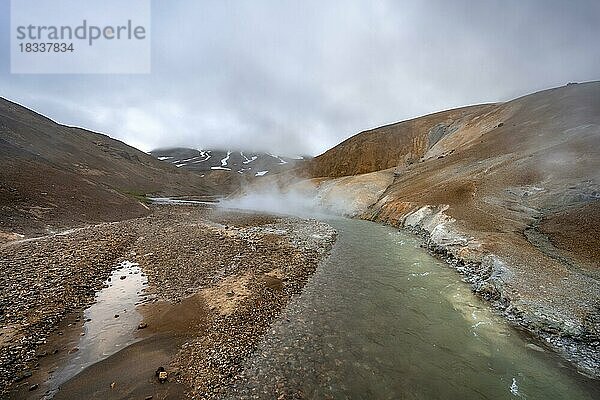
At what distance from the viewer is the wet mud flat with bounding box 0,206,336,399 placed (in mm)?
9195

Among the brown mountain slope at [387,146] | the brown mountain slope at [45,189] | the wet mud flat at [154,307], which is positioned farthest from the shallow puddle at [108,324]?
the brown mountain slope at [387,146]

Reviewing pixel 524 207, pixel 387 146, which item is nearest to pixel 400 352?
pixel 524 207

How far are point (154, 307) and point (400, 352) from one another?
10.6 meters

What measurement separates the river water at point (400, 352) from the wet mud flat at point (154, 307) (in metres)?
1.23

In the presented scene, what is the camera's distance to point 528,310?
1384 centimetres

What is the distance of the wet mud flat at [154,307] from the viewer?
30.2ft

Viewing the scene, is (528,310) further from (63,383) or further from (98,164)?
(98,164)

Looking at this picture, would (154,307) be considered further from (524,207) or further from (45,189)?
(45,189)

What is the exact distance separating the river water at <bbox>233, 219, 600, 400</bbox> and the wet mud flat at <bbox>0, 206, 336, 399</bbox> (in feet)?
4.02

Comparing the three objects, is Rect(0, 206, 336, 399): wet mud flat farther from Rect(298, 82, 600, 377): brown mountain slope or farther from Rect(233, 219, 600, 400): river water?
Rect(298, 82, 600, 377): brown mountain slope

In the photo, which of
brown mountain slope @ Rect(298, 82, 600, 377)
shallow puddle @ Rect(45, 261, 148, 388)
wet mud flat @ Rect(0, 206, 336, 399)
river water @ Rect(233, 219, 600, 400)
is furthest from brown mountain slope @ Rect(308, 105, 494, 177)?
shallow puddle @ Rect(45, 261, 148, 388)

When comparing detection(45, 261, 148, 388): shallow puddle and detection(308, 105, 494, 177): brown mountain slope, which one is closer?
detection(45, 261, 148, 388): shallow puddle

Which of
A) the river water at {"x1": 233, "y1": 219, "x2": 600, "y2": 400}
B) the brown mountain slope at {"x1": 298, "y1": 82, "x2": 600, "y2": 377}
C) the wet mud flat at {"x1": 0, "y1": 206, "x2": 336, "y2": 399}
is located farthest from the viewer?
the brown mountain slope at {"x1": 298, "y1": 82, "x2": 600, "y2": 377}

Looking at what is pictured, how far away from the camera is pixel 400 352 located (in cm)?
1123
